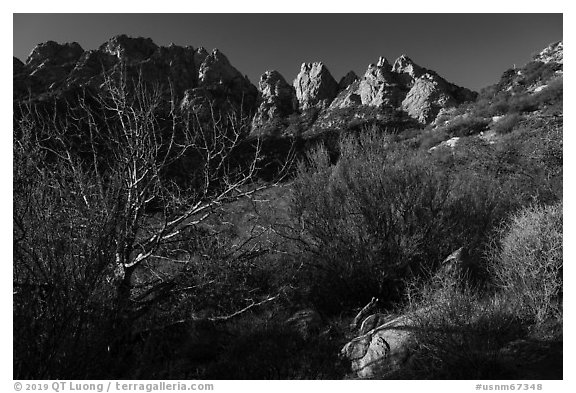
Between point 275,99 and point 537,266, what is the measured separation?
47487 mm

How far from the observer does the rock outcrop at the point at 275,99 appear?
156ft

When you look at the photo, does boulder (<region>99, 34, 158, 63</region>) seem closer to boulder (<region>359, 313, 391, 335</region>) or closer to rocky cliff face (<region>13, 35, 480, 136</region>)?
rocky cliff face (<region>13, 35, 480, 136</region>)

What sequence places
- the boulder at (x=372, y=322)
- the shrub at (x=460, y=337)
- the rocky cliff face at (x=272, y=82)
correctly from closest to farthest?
the shrub at (x=460, y=337), the boulder at (x=372, y=322), the rocky cliff face at (x=272, y=82)

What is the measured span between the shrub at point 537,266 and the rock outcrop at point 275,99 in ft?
135

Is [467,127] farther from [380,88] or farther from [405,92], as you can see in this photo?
[380,88]

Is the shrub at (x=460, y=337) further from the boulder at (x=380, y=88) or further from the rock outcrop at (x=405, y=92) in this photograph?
the boulder at (x=380, y=88)

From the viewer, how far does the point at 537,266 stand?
4.96 meters

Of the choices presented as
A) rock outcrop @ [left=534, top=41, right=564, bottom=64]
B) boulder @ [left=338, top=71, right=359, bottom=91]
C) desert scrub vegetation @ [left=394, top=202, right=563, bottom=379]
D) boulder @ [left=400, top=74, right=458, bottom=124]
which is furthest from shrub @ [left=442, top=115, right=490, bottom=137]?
boulder @ [left=338, top=71, right=359, bottom=91]

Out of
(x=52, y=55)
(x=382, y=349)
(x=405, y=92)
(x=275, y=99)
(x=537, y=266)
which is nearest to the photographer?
(x=382, y=349)

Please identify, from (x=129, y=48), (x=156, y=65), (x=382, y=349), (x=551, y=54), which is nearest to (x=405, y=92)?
(x=551, y=54)

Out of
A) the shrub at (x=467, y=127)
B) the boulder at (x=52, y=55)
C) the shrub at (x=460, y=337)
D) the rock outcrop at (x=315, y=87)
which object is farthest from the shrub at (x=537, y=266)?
the boulder at (x=52, y=55)

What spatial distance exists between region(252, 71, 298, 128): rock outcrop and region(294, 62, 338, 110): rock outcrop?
3.92ft

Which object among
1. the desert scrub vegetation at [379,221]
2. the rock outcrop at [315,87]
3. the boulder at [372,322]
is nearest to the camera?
the boulder at [372,322]

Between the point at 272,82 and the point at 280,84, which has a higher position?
the point at 272,82
